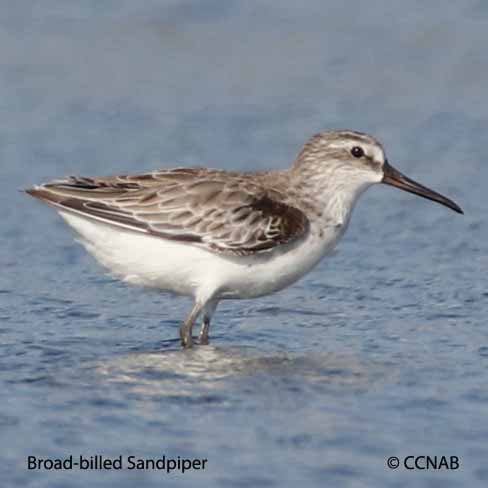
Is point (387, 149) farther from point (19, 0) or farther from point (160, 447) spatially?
point (160, 447)

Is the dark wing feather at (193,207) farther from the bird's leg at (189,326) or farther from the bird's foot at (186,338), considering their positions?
the bird's foot at (186,338)

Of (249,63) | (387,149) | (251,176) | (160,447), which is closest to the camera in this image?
(160,447)

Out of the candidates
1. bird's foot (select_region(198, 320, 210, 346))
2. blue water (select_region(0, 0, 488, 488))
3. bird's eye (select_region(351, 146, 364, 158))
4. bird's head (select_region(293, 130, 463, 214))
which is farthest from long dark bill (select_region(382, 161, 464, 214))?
bird's foot (select_region(198, 320, 210, 346))

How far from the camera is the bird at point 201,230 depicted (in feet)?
35.0

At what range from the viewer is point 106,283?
12.3 metres

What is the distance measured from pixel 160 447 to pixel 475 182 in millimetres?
6666

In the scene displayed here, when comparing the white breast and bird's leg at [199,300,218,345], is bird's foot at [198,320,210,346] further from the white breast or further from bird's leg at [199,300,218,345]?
the white breast

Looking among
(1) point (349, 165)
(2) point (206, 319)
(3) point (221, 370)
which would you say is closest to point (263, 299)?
(2) point (206, 319)

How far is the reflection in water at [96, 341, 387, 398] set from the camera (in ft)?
31.8

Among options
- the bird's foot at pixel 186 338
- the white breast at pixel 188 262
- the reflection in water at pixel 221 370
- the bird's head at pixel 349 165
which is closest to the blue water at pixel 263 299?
the reflection in water at pixel 221 370

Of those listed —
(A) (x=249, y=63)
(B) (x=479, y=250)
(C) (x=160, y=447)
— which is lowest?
(C) (x=160, y=447)

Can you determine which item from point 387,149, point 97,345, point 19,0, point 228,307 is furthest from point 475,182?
point 19,0

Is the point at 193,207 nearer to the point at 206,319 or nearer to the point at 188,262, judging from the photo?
the point at 188,262

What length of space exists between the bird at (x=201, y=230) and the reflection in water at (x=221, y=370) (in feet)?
1.28
